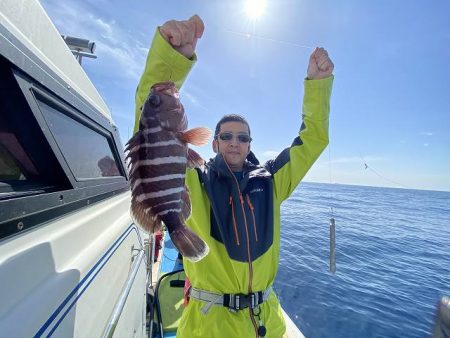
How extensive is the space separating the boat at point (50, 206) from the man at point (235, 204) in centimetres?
62

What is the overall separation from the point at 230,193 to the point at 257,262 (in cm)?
69

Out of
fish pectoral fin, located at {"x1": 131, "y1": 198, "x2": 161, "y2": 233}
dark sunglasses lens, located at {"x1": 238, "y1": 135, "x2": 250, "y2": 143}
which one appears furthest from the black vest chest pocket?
fish pectoral fin, located at {"x1": 131, "y1": 198, "x2": 161, "y2": 233}

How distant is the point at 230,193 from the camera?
8.60 ft

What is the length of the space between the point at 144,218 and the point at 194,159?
45 centimetres

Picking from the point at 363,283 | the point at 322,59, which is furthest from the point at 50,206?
the point at 363,283

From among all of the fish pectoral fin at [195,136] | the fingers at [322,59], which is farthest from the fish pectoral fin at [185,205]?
the fingers at [322,59]

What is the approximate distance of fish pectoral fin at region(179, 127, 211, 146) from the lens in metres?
1.55

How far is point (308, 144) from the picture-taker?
2.95 meters

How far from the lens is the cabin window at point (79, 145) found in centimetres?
194

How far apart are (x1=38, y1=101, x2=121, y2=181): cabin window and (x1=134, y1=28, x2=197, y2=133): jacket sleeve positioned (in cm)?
59

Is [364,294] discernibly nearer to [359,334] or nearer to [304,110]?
[359,334]

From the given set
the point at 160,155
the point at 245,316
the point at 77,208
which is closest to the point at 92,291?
the point at 77,208

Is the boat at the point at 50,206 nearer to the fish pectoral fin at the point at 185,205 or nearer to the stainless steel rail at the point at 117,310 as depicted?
the stainless steel rail at the point at 117,310

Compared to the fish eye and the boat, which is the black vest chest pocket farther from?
the fish eye
